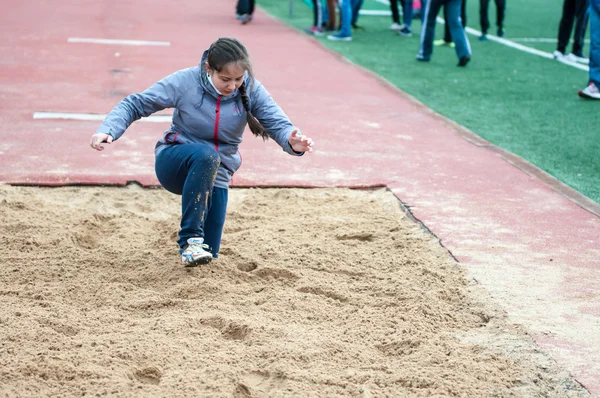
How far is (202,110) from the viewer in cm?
420

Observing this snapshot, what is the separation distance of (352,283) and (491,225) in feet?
4.69

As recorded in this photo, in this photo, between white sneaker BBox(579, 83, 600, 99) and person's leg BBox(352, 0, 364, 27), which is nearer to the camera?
white sneaker BBox(579, 83, 600, 99)

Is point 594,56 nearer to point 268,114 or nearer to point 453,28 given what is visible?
point 453,28

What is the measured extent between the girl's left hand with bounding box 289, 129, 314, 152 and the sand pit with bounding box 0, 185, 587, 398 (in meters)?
0.69

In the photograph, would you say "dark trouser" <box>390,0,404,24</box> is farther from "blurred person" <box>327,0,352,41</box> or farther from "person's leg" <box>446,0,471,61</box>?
"person's leg" <box>446,0,471,61</box>

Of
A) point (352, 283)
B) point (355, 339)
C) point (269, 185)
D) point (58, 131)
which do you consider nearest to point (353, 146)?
point (269, 185)

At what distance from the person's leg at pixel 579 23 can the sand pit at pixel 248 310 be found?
867 centimetres

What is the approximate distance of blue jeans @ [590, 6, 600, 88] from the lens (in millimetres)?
9375

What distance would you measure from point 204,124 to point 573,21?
10116 mm

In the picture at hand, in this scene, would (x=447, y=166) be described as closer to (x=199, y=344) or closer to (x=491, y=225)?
(x=491, y=225)

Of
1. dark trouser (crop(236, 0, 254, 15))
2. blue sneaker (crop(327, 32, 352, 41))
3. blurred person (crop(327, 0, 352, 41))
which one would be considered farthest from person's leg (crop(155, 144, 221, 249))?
dark trouser (crop(236, 0, 254, 15))

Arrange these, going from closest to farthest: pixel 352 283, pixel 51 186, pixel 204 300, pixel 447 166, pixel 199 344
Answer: pixel 199 344 < pixel 204 300 < pixel 352 283 < pixel 51 186 < pixel 447 166

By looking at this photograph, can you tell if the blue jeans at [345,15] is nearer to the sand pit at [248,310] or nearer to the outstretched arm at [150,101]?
the sand pit at [248,310]

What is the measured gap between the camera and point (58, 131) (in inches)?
279
